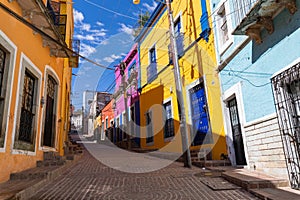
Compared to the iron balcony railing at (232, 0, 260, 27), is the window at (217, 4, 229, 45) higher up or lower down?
higher up

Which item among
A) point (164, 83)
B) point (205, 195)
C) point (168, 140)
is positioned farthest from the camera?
point (164, 83)

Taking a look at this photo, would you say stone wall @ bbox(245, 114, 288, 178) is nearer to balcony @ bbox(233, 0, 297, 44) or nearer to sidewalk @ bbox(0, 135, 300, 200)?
sidewalk @ bbox(0, 135, 300, 200)

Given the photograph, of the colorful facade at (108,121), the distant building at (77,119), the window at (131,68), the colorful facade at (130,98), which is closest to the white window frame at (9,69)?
the colorful facade at (130,98)

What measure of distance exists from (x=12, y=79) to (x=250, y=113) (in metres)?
5.64

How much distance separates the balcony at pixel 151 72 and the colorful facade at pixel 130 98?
1.89 meters

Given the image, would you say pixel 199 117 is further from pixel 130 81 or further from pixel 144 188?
pixel 130 81

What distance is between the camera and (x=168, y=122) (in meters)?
11.3

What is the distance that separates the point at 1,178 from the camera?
4.05 m

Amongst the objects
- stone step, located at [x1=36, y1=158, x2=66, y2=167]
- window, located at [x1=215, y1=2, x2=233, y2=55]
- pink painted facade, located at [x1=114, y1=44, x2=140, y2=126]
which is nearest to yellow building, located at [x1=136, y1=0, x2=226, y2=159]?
window, located at [x1=215, y1=2, x2=233, y2=55]

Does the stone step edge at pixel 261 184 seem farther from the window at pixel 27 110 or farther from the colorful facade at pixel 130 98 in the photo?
the colorful facade at pixel 130 98

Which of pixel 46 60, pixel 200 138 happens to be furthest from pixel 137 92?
pixel 46 60

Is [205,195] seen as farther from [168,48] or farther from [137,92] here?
[137,92]

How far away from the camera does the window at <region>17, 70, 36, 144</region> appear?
5.32 metres

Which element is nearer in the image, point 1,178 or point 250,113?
point 1,178
